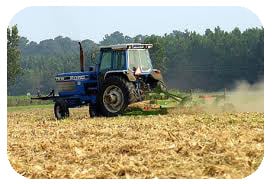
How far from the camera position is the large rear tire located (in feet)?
44.9

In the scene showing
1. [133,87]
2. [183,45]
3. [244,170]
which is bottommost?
[244,170]

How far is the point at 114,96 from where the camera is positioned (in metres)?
14.0

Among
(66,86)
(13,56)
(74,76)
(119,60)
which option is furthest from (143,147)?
(66,86)

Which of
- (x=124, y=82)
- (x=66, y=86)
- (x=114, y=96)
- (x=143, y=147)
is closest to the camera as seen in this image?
(x=143, y=147)

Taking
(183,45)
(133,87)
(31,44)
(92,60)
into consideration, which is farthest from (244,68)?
(31,44)

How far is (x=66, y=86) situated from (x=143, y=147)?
20.2 feet

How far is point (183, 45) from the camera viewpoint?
44.6 feet

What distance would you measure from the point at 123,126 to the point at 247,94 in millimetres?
3087

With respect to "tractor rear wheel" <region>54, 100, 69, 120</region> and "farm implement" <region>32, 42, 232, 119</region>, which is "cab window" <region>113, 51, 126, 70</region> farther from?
"tractor rear wheel" <region>54, 100, 69, 120</region>

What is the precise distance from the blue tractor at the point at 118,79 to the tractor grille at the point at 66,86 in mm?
282

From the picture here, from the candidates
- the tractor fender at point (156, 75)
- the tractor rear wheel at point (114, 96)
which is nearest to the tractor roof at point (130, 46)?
the tractor fender at point (156, 75)

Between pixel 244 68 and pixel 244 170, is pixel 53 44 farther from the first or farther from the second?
pixel 244 170

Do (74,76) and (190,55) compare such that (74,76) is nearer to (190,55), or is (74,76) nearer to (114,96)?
(114,96)

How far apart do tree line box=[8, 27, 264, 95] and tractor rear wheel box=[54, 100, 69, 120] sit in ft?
3.37
